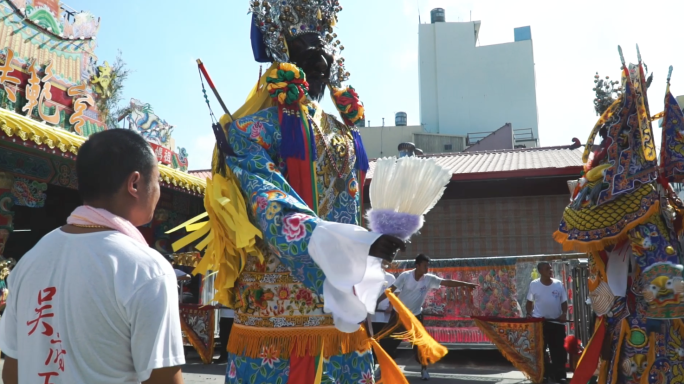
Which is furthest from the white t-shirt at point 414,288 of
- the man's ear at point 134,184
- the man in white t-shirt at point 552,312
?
the man's ear at point 134,184

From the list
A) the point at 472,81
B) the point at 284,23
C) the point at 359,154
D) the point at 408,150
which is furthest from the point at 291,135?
the point at 472,81

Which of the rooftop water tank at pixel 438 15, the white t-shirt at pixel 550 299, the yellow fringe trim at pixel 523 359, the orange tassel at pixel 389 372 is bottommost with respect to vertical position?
the yellow fringe trim at pixel 523 359

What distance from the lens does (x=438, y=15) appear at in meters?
31.6

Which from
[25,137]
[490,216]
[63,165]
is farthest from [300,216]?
[490,216]

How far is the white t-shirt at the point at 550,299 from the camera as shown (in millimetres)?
7734

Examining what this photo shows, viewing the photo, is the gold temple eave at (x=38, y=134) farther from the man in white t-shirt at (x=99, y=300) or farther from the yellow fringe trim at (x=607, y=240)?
the man in white t-shirt at (x=99, y=300)

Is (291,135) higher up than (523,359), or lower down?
higher up

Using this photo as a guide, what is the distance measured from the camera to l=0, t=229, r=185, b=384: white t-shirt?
4.82 ft

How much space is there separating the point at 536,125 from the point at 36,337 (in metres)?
29.5

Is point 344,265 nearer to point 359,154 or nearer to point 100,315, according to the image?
point 100,315

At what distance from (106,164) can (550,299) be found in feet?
22.9

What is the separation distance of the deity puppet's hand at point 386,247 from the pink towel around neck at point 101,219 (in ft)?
1.98

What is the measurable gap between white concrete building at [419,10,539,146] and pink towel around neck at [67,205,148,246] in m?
28.6

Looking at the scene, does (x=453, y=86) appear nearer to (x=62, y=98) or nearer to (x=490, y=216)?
(x=490, y=216)
